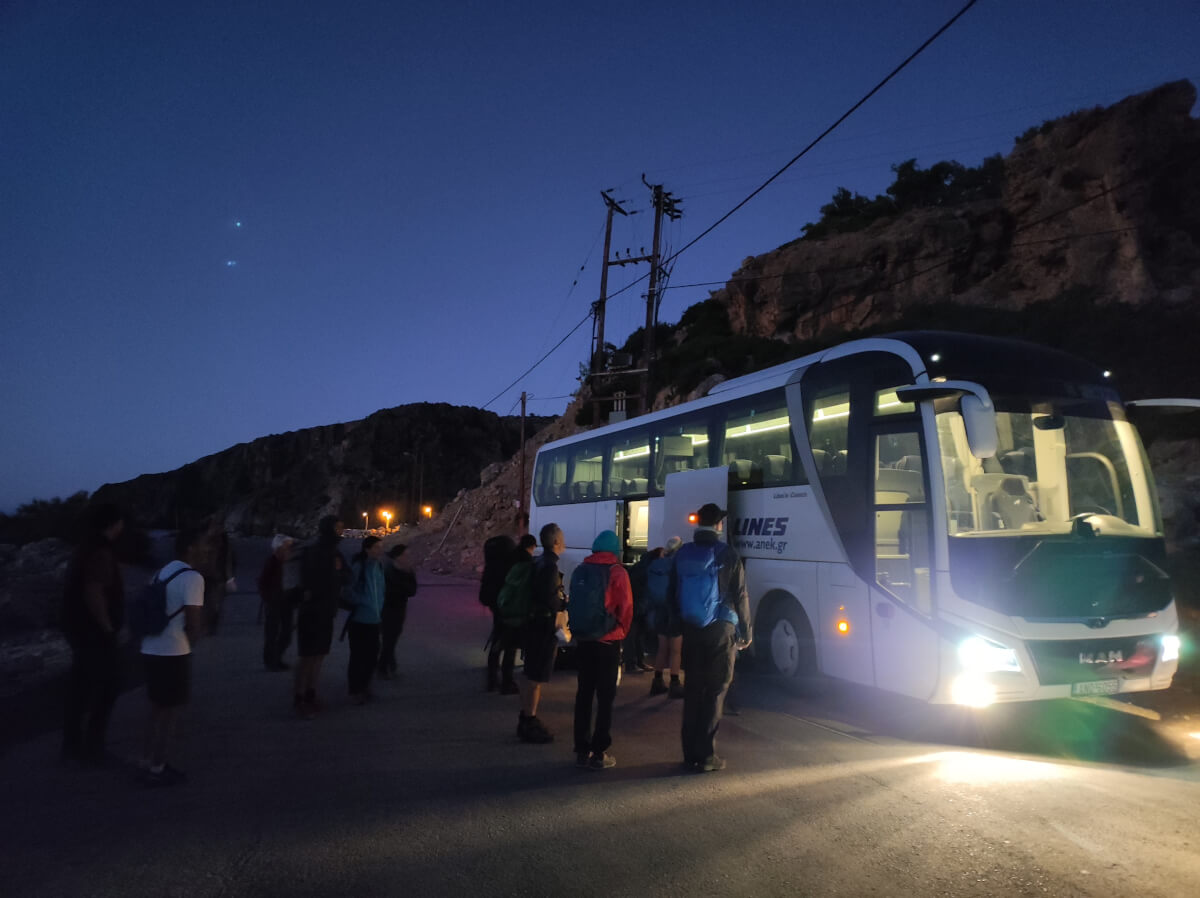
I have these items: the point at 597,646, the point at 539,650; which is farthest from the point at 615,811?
the point at 539,650

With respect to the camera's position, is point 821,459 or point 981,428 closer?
point 981,428

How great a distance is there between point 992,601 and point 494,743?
443cm

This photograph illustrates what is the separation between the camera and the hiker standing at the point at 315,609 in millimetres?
7336

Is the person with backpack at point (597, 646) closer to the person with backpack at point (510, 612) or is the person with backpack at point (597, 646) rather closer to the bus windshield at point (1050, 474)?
the person with backpack at point (510, 612)

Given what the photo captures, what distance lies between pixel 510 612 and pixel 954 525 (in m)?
4.02

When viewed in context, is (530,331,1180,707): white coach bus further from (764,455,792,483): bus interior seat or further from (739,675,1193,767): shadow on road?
(739,675,1193,767): shadow on road

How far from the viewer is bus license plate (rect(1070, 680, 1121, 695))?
20.9 feet

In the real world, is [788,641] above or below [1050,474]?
below

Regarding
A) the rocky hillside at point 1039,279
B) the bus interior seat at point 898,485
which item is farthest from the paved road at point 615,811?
the rocky hillside at point 1039,279

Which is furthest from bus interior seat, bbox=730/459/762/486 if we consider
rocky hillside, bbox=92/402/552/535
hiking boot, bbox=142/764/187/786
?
rocky hillside, bbox=92/402/552/535

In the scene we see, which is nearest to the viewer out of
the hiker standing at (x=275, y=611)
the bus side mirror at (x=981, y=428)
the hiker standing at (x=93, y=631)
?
the hiker standing at (x=93, y=631)

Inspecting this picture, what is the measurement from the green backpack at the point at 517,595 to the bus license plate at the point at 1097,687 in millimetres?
4699

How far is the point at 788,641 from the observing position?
8.86 m

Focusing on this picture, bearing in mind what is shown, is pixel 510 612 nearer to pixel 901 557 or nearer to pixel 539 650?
pixel 539 650
